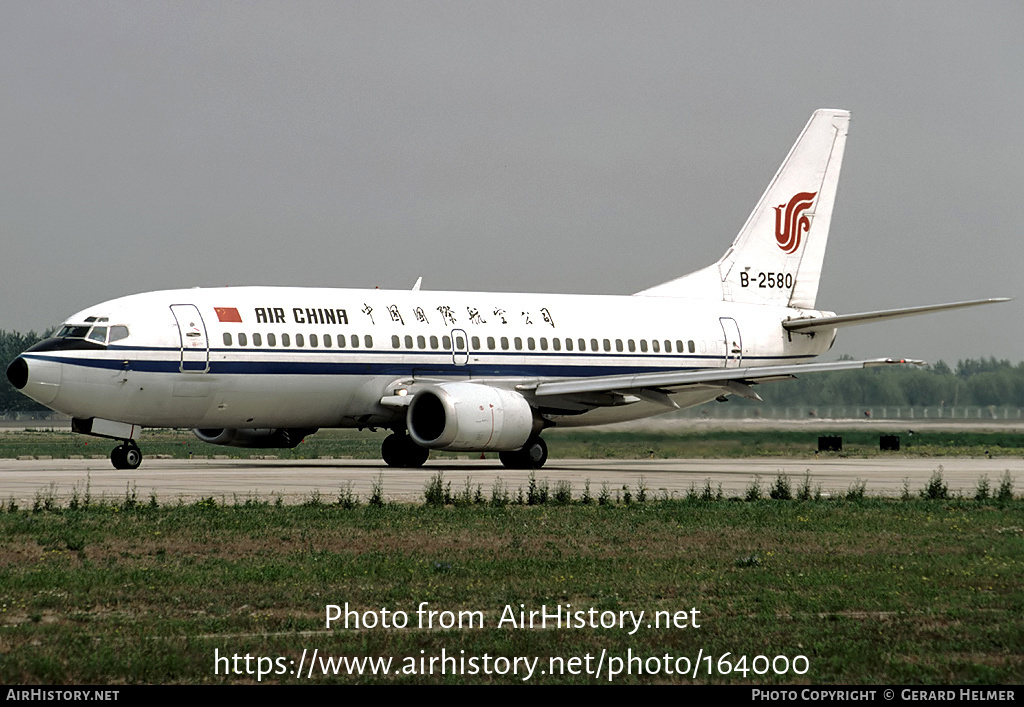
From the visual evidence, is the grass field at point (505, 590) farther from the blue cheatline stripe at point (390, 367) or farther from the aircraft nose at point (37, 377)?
the blue cheatline stripe at point (390, 367)

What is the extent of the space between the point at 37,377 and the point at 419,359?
29.7 ft

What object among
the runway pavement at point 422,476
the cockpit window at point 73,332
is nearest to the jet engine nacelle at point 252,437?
the runway pavement at point 422,476

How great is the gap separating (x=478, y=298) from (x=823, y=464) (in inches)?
410

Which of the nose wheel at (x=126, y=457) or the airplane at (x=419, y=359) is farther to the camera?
the nose wheel at (x=126, y=457)

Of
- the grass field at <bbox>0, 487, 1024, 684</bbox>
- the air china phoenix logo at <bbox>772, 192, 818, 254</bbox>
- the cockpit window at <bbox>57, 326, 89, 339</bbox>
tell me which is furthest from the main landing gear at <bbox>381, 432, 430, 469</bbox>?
the grass field at <bbox>0, 487, 1024, 684</bbox>

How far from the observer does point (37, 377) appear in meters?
30.1

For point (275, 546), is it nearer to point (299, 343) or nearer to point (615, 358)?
point (299, 343)

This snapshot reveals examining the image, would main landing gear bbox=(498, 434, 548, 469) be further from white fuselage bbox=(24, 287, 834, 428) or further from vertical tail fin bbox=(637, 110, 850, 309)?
vertical tail fin bbox=(637, 110, 850, 309)

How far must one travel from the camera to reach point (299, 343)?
32812 mm

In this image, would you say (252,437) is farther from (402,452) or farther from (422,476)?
(422,476)

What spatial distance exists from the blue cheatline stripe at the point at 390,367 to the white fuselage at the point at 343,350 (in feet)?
0.10

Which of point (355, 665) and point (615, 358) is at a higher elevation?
point (615, 358)

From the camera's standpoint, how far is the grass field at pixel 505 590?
9461 mm

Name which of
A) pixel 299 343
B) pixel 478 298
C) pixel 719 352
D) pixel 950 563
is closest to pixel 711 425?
pixel 719 352
